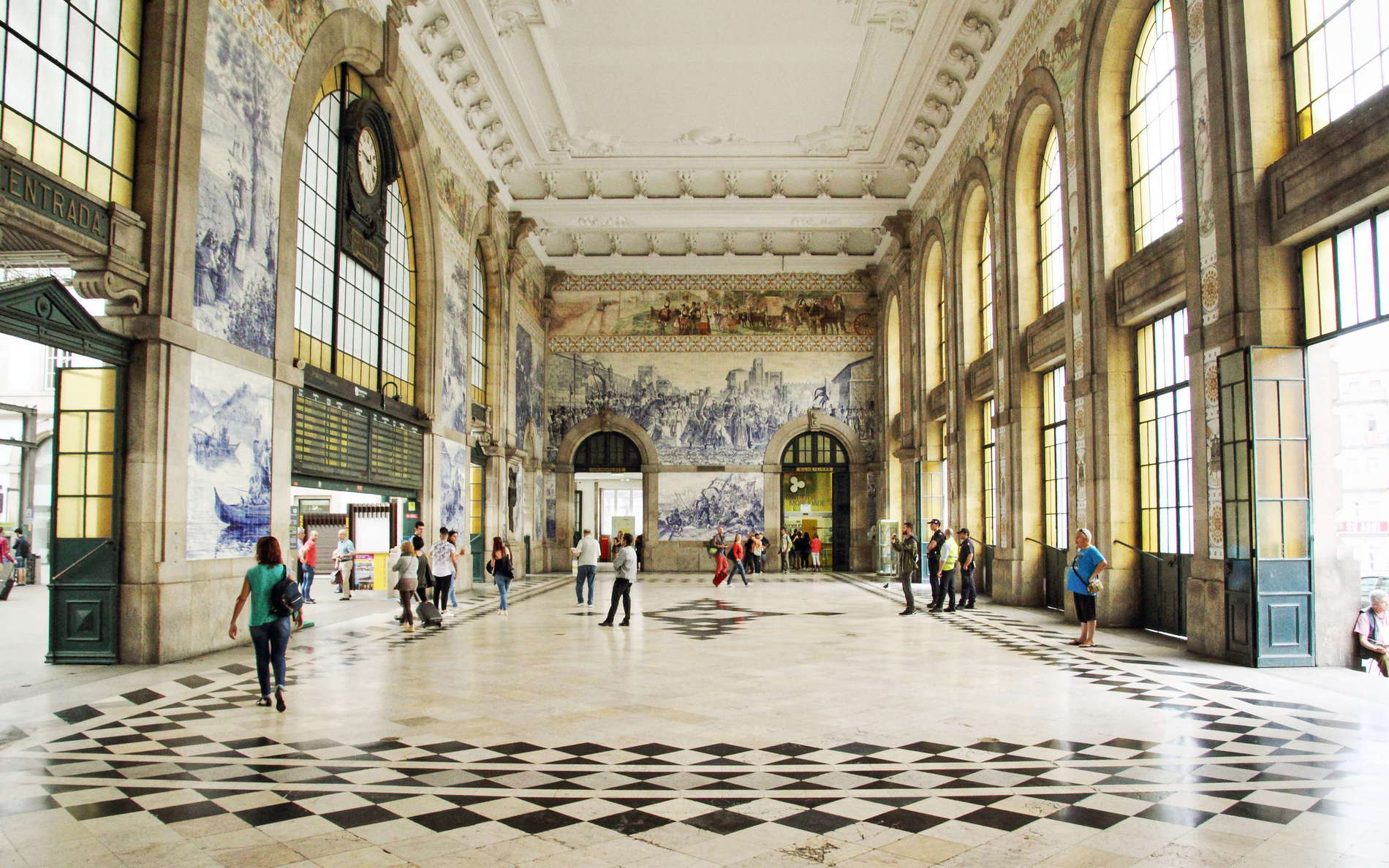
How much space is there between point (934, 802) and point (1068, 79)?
12807 mm

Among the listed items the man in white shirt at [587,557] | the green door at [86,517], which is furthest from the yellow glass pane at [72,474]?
the man in white shirt at [587,557]

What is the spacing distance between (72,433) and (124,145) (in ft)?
10.0

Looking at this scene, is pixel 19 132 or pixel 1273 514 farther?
pixel 1273 514

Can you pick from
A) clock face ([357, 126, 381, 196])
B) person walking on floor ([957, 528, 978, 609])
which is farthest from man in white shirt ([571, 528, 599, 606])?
clock face ([357, 126, 381, 196])

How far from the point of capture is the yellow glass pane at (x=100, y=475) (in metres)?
9.84

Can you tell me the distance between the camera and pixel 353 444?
49.5ft

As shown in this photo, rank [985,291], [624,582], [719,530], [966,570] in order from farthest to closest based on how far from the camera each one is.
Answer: [719,530] → [985,291] → [966,570] → [624,582]

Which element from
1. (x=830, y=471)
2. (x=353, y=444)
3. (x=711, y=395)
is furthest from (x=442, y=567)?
(x=830, y=471)

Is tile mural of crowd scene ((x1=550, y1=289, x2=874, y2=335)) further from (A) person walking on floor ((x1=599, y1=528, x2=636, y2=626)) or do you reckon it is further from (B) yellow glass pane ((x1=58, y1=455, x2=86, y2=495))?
(B) yellow glass pane ((x1=58, y1=455, x2=86, y2=495))

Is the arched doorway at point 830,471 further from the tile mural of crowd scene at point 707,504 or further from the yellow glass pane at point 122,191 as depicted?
the yellow glass pane at point 122,191

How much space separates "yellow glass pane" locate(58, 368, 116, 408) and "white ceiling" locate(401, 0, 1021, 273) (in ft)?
31.4

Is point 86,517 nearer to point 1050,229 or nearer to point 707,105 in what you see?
point 1050,229

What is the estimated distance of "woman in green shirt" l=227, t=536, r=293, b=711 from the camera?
766 centimetres

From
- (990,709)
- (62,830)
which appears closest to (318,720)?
(62,830)
